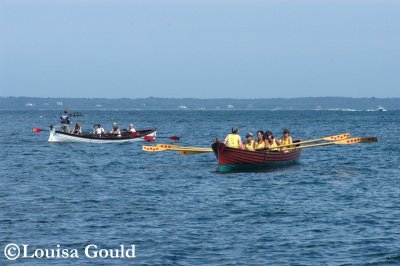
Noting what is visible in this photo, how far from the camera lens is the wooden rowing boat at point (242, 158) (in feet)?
126

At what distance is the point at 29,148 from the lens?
217 feet

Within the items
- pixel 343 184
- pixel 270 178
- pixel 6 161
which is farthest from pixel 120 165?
pixel 343 184

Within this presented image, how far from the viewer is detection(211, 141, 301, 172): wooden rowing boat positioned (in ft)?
126

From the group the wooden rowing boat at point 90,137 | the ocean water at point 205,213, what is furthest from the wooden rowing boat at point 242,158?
the wooden rowing boat at point 90,137

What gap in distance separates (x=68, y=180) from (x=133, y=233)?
15719 mm

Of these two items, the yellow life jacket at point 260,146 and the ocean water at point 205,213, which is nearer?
the ocean water at point 205,213

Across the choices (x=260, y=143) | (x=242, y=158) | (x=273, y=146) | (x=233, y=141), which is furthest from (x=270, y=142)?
(x=233, y=141)

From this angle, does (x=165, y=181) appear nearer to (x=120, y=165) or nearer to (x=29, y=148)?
(x=120, y=165)

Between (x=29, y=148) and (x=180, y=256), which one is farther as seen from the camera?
(x=29, y=148)

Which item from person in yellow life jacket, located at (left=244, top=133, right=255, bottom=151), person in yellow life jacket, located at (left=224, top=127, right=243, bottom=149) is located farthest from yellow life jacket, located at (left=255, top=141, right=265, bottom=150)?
person in yellow life jacket, located at (left=224, top=127, right=243, bottom=149)

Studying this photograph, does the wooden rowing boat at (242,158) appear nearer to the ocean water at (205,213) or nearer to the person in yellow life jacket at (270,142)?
the person in yellow life jacket at (270,142)

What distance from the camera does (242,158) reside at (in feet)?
128

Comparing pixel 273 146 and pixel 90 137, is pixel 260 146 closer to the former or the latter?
pixel 273 146

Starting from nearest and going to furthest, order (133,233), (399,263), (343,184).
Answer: (399,263) → (133,233) → (343,184)
